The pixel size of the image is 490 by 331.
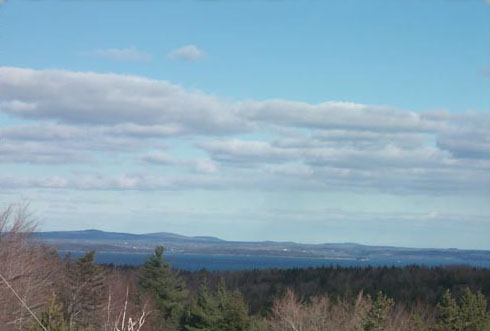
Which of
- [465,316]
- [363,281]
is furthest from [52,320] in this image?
[363,281]

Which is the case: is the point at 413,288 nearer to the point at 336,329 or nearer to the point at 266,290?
the point at 266,290

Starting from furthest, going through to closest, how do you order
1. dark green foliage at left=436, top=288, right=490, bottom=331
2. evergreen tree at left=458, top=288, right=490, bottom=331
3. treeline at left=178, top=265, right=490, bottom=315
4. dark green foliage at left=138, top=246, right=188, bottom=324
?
treeline at left=178, top=265, right=490, bottom=315, dark green foliage at left=138, top=246, right=188, bottom=324, evergreen tree at left=458, top=288, right=490, bottom=331, dark green foliage at left=436, top=288, right=490, bottom=331

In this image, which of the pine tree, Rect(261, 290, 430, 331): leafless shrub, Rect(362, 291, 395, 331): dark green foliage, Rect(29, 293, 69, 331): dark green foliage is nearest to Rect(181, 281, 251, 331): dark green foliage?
the pine tree

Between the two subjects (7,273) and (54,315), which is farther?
(7,273)

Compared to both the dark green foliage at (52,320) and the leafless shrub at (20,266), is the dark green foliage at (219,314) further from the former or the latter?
the dark green foliage at (52,320)

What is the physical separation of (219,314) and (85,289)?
295 inches

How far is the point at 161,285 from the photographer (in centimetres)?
5806

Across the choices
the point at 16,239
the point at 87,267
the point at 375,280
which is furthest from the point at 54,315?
the point at 375,280

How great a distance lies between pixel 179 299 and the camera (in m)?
57.0

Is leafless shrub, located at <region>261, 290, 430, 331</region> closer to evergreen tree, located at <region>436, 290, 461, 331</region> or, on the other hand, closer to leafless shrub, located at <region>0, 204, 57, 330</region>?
evergreen tree, located at <region>436, 290, 461, 331</region>

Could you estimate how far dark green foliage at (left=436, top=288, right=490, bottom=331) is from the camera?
37747 millimetres

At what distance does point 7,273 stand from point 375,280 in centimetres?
6803

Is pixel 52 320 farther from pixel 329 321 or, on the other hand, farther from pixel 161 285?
pixel 161 285

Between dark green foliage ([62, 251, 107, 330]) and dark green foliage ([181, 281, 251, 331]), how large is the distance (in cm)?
572
